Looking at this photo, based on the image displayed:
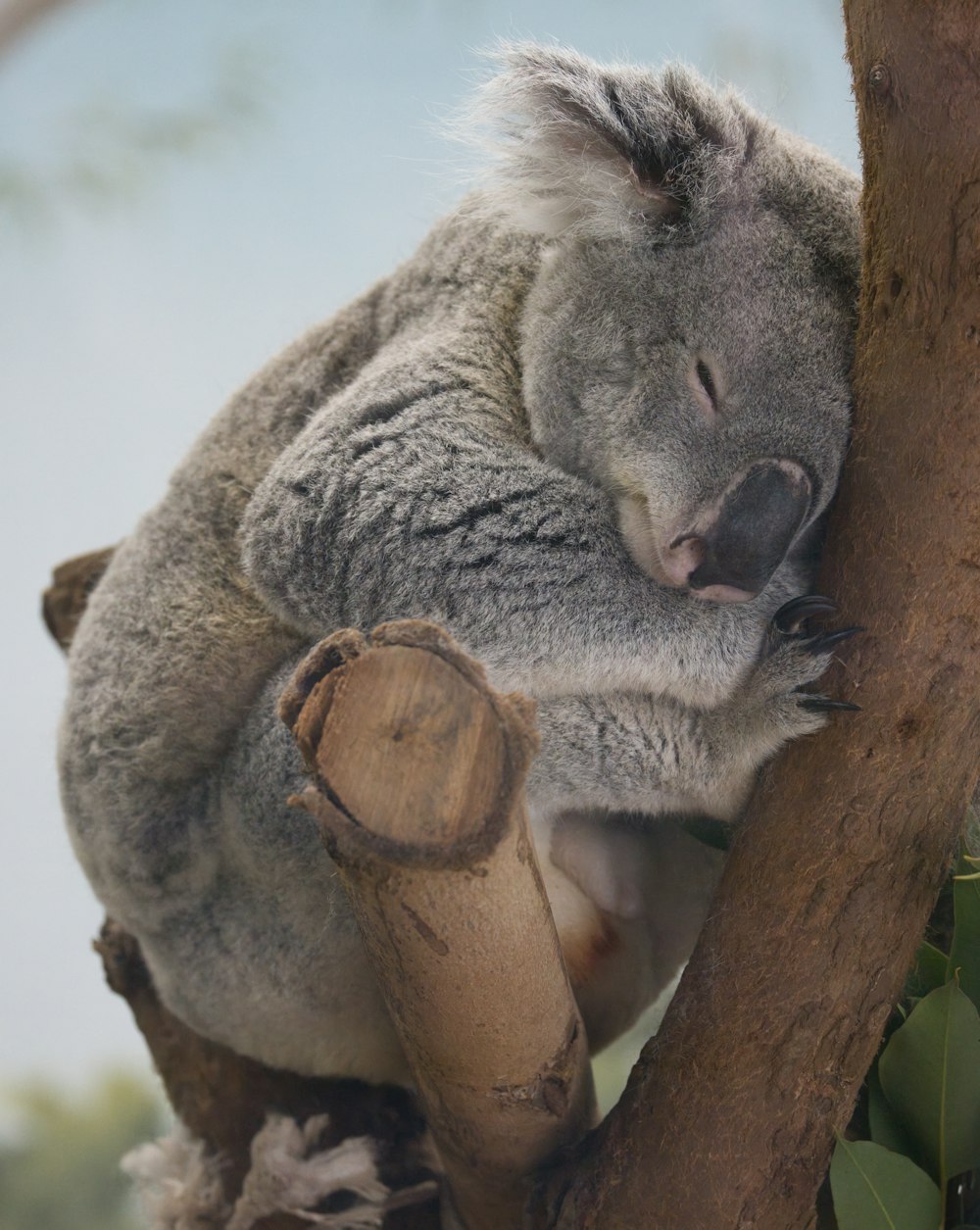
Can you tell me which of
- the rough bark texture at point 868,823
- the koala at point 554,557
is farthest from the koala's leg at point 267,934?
the rough bark texture at point 868,823

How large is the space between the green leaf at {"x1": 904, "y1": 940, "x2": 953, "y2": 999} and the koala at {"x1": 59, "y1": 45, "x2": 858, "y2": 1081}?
1.23 feet

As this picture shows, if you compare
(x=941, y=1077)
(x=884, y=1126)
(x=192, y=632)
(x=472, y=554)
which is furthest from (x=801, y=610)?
(x=192, y=632)

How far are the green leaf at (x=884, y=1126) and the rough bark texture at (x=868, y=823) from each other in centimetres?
20

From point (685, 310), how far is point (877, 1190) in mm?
1411

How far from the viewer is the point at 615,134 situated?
209 cm

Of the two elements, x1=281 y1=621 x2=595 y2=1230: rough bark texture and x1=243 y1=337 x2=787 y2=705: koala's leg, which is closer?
x1=281 y1=621 x2=595 y2=1230: rough bark texture

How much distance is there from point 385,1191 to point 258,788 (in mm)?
925

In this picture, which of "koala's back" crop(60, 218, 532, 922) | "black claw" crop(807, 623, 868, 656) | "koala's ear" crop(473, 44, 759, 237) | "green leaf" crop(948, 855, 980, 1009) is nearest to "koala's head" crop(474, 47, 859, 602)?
"koala's ear" crop(473, 44, 759, 237)

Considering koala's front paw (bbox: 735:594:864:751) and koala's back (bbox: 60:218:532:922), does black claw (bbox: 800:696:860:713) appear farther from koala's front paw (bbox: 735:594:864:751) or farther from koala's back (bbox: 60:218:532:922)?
koala's back (bbox: 60:218:532:922)

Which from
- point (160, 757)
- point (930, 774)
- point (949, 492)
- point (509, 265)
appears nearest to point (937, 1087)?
point (930, 774)

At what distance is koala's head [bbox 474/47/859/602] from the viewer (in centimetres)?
193

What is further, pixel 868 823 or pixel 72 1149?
pixel 72 1149

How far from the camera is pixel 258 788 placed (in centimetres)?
222

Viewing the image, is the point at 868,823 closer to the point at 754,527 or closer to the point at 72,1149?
the point at 754,527
